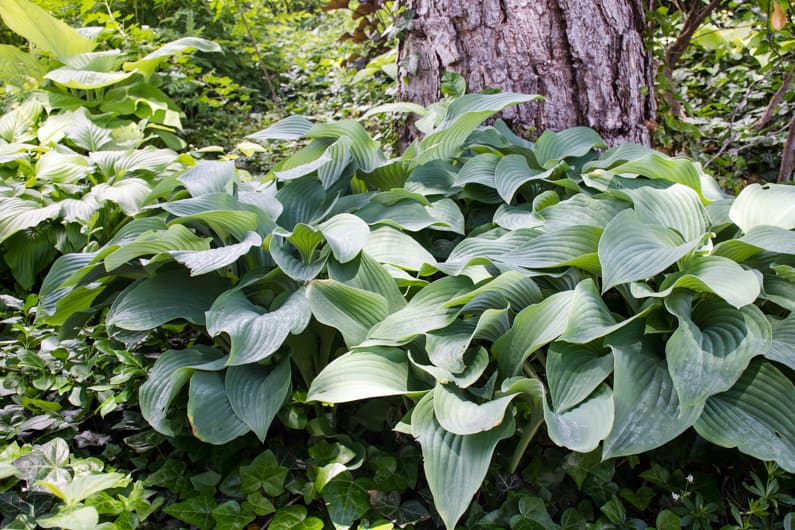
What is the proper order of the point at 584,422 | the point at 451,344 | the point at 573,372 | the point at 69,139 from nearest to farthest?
the point at 584,422
the point at 573,372
the point at 451,344
the point at 69,139

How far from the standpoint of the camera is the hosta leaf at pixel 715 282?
4.21 ft

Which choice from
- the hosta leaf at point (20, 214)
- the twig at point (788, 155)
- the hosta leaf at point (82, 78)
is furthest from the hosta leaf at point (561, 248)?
the hosta leaf at point (82, 78)

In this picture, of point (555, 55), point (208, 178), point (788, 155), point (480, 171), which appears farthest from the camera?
point (788, 155)

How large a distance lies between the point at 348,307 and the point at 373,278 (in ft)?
0.42

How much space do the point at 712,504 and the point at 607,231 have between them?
0.68 m

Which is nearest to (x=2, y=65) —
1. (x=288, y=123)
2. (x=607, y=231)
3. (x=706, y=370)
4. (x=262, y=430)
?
(x=288, y=123)

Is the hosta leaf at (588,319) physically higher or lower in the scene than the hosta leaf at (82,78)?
lower

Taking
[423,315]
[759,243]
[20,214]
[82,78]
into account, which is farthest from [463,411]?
[82,78]

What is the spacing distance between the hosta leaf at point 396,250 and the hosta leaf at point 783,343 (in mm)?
854

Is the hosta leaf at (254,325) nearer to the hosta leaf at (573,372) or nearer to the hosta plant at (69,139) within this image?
the hosta leaf at (573,372)

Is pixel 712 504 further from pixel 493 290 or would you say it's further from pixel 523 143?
pixel 523 143

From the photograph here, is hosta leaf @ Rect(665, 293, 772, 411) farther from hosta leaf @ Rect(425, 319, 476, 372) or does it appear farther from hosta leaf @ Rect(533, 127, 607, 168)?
hosta leaf @ Rect(533, 127, 607, 168)

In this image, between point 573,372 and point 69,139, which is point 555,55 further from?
point 69,139

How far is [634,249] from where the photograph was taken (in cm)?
146
